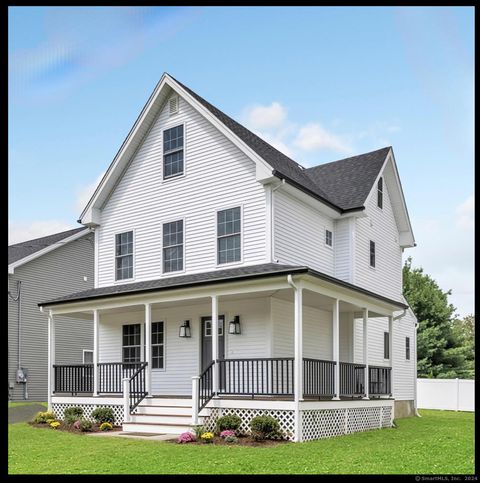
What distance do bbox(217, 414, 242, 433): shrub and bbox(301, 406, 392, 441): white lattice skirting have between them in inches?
55.2

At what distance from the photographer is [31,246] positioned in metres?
29.1

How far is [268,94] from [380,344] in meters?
9.92

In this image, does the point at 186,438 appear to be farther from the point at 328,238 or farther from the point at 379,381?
the point at 328,238

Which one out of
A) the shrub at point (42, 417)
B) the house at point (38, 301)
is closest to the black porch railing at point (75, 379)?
the shrub at point (42, 417)

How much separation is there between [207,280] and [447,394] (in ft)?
65.5

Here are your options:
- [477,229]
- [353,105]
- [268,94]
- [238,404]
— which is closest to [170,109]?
[268,94]

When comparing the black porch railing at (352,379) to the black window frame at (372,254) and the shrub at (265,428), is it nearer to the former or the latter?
the shrub at (265,428)

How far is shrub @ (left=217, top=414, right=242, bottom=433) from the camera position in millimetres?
14367

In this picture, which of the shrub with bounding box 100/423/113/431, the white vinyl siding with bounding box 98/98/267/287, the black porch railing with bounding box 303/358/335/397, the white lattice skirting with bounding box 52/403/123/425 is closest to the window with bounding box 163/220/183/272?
the white vinyl siding with bounding box 98/98/267/287

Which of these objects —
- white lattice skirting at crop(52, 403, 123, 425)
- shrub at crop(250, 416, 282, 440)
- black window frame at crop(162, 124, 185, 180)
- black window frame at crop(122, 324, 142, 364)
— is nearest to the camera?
shrub at crop(250, 416, 282, 440)

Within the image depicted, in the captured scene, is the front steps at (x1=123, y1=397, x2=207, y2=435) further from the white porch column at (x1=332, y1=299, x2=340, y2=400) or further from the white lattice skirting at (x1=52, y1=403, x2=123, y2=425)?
the white porch column at (x1=332, y1=299, x2=340, y2=400)

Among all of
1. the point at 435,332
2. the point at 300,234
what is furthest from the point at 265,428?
the point at 435,332
